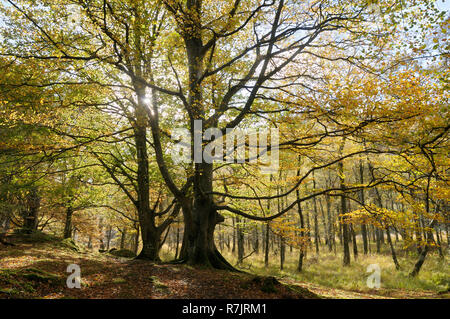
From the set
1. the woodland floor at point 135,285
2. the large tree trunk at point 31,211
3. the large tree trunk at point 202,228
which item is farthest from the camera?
the large tree trunk at point 31,211

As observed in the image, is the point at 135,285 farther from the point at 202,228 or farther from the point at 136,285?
the point at 202,228

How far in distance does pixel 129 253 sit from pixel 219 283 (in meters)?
10.5

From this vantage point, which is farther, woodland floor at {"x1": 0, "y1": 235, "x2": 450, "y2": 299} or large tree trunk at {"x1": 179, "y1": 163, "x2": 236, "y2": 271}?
large tree trunk at {"x1": 179, "y1": 163, "x2": 236, "y2": 271}

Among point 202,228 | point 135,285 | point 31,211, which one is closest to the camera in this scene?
point 135,285

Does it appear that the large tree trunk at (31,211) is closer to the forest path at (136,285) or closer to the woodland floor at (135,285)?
the forest path at (136,285)

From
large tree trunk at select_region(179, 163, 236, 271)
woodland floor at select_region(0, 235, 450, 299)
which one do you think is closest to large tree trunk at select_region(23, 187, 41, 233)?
woodland floor at select_region(0, 235, 450, 299)

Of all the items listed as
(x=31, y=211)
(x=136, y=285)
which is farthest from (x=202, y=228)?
(x=31, y=211)

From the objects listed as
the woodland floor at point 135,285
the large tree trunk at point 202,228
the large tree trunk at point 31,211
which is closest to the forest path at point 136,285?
the woodland floor at point 135,285

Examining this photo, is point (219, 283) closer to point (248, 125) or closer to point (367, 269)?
point (248, 125)

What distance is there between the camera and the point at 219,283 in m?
6.12

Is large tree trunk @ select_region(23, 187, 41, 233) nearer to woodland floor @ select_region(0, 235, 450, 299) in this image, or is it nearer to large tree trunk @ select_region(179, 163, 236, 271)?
woodland floor @ select_region(0, 235, 450, 299)
